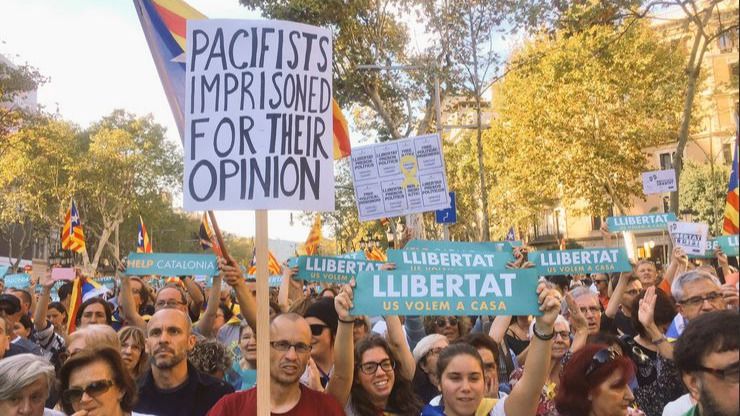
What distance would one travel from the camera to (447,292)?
3600mm

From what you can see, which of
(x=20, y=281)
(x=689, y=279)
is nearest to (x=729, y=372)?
(x=689, y=279)

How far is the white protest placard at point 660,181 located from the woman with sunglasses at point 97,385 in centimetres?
1011

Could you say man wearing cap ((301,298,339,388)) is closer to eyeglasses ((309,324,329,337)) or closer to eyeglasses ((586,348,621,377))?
eyeglasses ((309,324,329,337))

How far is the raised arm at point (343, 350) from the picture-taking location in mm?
3686

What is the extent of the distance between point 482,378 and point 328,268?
10.1ft

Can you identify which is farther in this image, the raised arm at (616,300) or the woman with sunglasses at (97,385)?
the raised arm at (616,300)

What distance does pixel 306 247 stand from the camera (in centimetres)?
1250

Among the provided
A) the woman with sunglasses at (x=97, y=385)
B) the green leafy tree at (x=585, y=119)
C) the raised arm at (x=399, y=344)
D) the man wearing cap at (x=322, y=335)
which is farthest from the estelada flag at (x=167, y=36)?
the green leafy tree at (x=585, y=119)

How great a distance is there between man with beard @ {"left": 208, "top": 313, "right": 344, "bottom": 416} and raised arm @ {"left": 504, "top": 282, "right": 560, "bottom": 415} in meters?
0.91

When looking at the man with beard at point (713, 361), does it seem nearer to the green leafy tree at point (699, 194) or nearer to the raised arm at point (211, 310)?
the raised arm at point (211, 310)

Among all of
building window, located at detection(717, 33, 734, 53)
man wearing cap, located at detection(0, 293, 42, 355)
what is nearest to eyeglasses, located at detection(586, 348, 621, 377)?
building window, located at detection(717, 33, 734, 53)

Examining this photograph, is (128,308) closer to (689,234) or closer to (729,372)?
(729,372)

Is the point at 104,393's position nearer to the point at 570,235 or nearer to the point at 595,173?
the point at 595,173

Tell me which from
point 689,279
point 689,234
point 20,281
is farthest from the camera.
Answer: point 20,281
